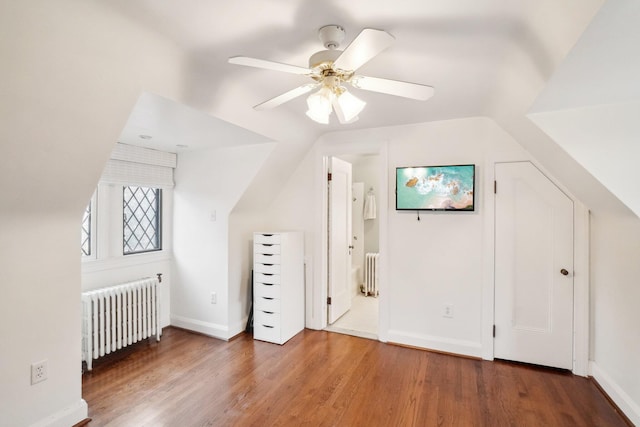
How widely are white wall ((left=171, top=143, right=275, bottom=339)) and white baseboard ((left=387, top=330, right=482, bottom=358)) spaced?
1.70m

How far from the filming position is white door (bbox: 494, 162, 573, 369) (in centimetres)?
262

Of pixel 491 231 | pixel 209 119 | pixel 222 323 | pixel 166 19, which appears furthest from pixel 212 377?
pixel 491 231

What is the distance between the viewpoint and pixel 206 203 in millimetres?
3426

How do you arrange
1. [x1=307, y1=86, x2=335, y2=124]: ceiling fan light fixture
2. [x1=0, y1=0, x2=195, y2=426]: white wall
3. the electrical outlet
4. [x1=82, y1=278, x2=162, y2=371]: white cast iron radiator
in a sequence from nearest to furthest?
[x1=0, y1=0, x2=195, y2=426]: white wall → [x1=307, y1=86, x2=335, y2=124]: ceiling fan light fixture → the electrical outlet → [x1=82, y1=278, x2=162, y2=371]: white cast iron radiator

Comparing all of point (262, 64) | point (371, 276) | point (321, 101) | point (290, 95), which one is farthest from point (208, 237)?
point (371, 276)

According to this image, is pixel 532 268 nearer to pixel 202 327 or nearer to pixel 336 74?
pixel 336 74

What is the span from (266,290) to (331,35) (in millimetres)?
2487

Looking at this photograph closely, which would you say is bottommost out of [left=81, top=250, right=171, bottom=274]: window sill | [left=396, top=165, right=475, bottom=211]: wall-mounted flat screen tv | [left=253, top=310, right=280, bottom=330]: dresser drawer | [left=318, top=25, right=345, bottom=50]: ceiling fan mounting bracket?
[left=253, top=310, right=280, bottom=330]: dresser drawer

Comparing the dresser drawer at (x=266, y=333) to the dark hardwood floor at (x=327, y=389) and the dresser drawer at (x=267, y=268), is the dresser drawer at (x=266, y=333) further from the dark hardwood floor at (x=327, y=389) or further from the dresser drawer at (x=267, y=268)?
the dresser drawer at (x=267, y=268)

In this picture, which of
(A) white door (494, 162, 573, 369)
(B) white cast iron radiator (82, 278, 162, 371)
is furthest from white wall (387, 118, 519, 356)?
(B) white cast iron radiator (82, 278, 162, 371)

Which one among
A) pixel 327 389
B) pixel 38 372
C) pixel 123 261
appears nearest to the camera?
pixel 38 372

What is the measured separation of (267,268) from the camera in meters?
3.22

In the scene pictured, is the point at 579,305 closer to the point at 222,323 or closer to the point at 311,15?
the point at 311,15

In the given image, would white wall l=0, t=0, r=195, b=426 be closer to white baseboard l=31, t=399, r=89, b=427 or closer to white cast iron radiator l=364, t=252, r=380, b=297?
white baseboard l=31, t=399, r=89, b=427
